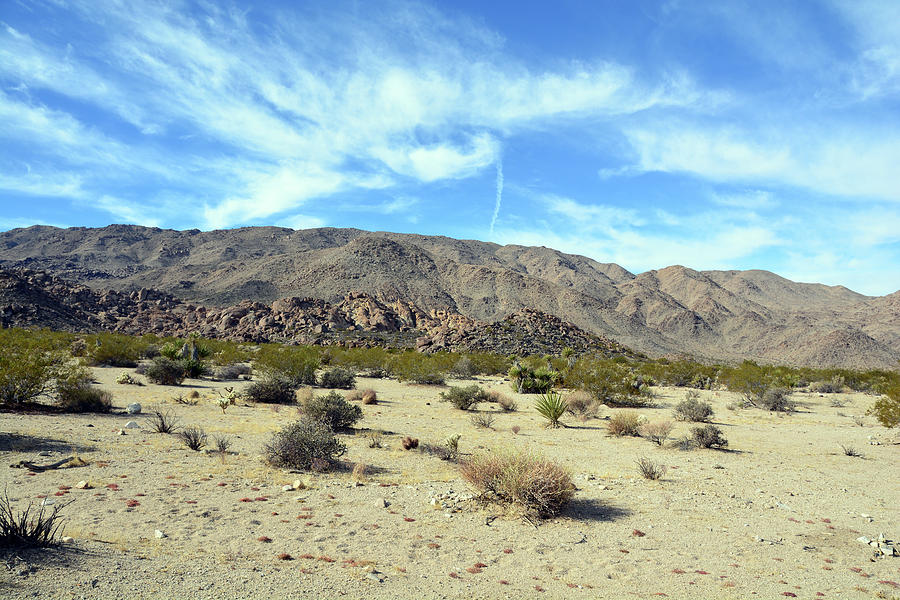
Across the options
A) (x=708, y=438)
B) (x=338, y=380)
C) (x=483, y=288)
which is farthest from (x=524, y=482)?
(x=483, y=288)

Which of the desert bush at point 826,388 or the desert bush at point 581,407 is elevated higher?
the desert bush at point 826,388

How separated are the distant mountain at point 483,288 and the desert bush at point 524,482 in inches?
2834

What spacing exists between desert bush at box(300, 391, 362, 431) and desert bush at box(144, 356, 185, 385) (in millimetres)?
11699

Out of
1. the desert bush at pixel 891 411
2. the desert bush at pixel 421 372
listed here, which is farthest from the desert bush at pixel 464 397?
the desert bush at pixel 891 411

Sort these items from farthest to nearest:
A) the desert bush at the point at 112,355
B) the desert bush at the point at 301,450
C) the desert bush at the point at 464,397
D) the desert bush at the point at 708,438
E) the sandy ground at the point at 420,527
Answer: the desert bush at the point at 112,355 → the desert bush at the point at 464,397 → the desert bush at the point at 708,438 → the desert bush at the point at 301,450 → the sandy ground at the point at 420,527

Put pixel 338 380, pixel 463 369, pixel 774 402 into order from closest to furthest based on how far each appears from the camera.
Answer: pixel 774 402 < pixel 338 380 < pixel 463 369

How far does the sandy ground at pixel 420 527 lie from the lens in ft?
16.1

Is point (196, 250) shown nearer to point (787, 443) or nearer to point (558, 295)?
point (558, 295)

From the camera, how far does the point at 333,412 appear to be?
43.9 ft

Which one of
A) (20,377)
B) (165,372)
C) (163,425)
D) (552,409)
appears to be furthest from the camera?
(165,372)

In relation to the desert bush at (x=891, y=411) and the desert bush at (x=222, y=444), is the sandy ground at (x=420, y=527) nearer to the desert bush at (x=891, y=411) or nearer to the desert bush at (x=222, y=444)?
the desert bush at (x=222, y=444)

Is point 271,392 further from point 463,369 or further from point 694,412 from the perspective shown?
point 463,369

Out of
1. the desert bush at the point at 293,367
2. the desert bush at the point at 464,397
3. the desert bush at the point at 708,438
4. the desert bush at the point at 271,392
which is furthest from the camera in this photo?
the desert bush at the point at 293,367

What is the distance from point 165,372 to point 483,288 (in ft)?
267
